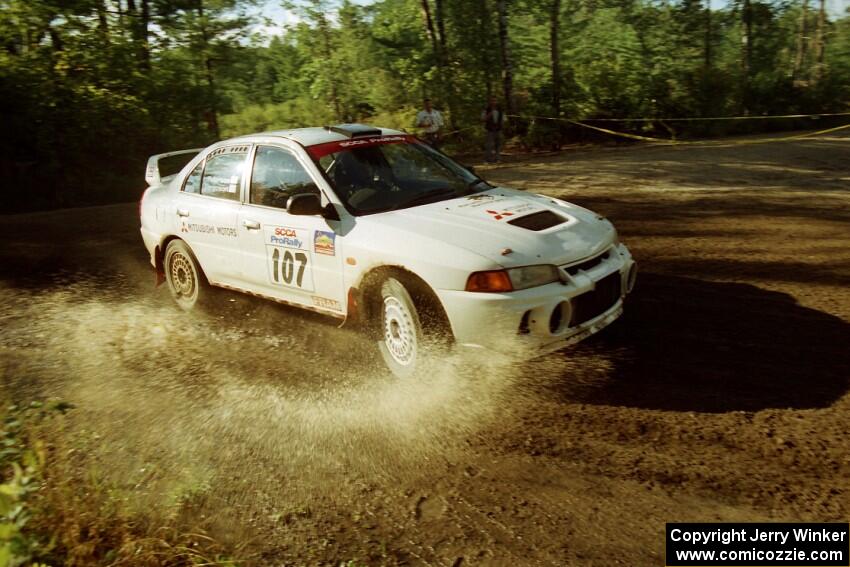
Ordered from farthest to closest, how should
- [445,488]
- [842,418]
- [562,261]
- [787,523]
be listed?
1. [562,261]
2. [842,418]
3. [445,488]
4. [787,523]

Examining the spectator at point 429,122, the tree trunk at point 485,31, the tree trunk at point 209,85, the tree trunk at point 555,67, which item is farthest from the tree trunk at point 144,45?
the tree trunk at point 555,67

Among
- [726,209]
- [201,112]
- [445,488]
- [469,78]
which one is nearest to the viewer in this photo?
[445,488]

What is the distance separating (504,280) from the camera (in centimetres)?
438

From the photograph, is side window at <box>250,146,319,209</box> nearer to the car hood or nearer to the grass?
the car hood

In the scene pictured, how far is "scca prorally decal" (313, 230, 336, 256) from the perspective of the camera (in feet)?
17.0

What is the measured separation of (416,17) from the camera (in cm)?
3244

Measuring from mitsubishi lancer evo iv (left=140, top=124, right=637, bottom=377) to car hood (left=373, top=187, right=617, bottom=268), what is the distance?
0.01 meters

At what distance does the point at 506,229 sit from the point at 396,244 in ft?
2.51

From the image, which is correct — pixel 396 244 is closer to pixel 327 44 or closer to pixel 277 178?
pixel 277 178

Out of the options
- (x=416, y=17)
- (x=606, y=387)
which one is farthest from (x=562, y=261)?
(x=416, y=17)

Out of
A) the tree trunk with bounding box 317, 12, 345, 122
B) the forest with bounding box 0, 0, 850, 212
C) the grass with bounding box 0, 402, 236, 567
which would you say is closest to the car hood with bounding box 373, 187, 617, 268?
the grass with bounding box 0, 402, 236, 567

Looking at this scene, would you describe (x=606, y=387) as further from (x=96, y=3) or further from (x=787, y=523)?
(x=96, y=3)

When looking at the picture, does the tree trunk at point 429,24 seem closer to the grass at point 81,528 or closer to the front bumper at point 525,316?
the front bumper at point 525,316

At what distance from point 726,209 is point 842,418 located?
7.17 meters
